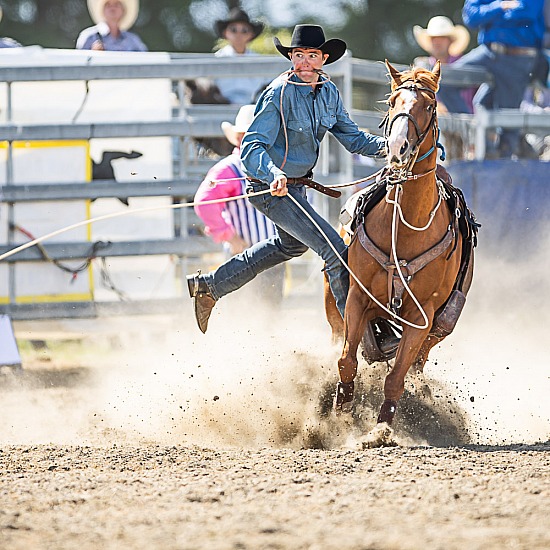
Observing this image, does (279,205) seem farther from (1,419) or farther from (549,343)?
(549,343)

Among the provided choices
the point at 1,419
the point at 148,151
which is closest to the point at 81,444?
the point at 1,419

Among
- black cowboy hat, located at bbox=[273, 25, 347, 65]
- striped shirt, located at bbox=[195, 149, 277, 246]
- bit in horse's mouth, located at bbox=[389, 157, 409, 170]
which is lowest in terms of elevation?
striped shirt, located at bbox=[195, 149, 277, 246]

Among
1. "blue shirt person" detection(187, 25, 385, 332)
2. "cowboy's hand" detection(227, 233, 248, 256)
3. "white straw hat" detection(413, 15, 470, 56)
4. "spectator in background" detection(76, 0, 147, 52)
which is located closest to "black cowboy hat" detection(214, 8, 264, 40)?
"spectator in background" detection(76, 0, 147, 52)

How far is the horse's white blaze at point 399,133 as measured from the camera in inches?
202

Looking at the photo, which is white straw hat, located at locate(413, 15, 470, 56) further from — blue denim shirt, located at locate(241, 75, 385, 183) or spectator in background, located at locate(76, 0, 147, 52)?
blue denim shirt, located at locate(241, 75, 385, 183)

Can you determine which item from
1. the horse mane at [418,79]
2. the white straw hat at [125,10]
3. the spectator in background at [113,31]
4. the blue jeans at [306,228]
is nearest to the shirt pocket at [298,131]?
the blue jeans at [306,228]

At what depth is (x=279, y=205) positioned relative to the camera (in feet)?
19.7

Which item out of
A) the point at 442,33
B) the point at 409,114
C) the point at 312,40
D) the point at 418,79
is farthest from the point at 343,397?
the point at 442,33

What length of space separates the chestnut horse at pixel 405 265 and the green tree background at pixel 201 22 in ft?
47.2

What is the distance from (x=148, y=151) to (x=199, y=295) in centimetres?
267

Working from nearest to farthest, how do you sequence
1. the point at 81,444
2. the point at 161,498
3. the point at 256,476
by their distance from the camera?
1. the point at 161,498
2. the point at 256,476
3. the point at 81,444

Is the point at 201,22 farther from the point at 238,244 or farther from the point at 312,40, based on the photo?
the point at 312,40

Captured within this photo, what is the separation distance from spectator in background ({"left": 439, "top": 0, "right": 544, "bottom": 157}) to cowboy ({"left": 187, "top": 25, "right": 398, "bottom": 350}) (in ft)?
13.6

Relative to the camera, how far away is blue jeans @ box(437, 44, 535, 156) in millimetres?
10062
